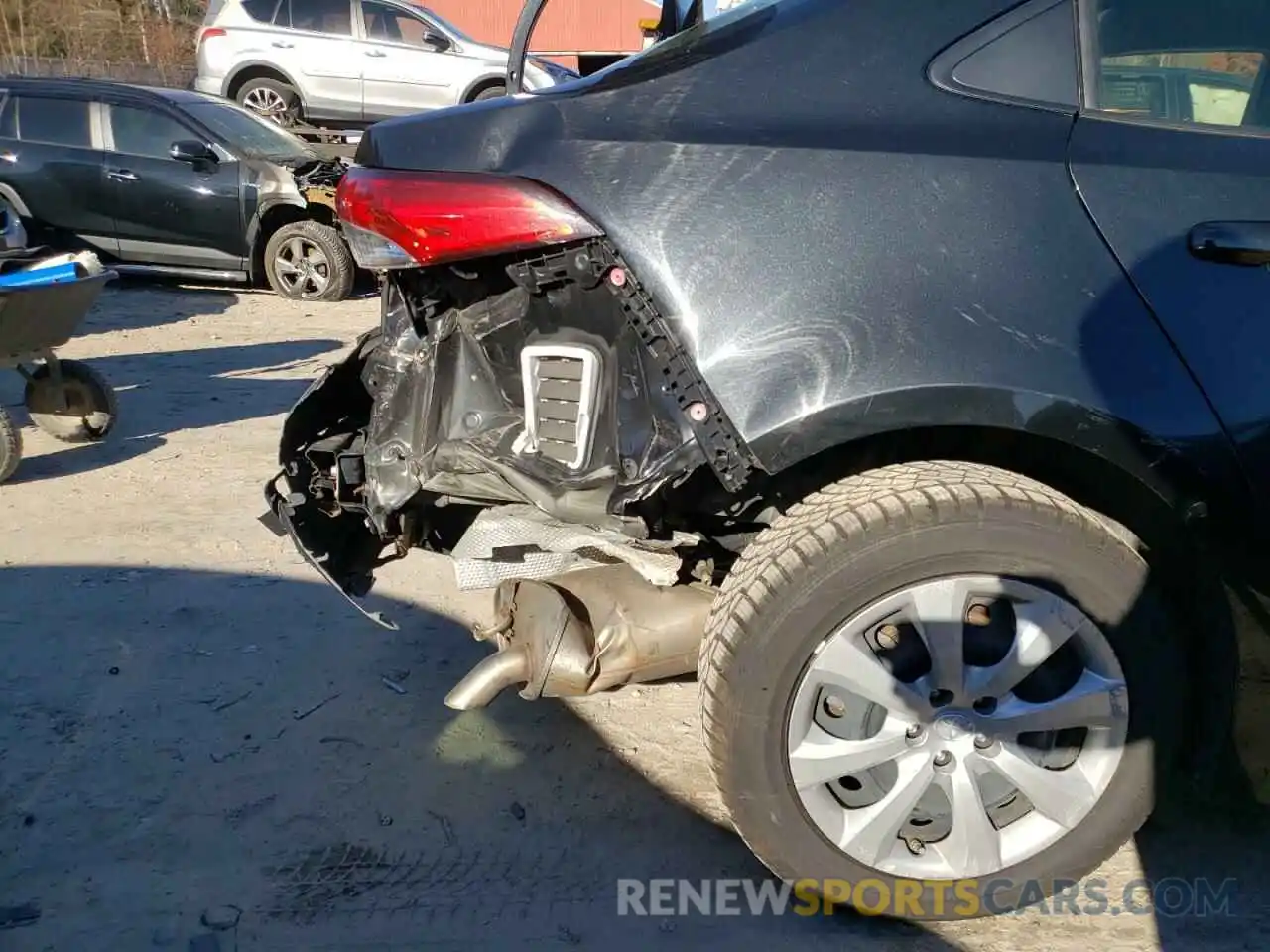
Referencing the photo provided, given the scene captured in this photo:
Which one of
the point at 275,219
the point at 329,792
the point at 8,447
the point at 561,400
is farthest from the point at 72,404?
the point at 275,219

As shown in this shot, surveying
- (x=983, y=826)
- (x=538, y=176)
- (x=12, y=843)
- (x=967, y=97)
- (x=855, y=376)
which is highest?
(x=967, y=97)

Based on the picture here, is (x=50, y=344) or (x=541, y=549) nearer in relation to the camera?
(x=541, y=549)

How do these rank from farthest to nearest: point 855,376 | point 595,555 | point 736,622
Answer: point 595,555, point 736,622, point 855,376

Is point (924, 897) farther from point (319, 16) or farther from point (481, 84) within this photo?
point (319, 16)

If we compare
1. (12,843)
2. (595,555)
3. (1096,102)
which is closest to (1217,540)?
(1096,102)

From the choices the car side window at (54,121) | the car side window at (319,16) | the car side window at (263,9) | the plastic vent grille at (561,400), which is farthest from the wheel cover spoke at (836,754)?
the car side window at (263,9)

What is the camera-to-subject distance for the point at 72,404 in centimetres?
539

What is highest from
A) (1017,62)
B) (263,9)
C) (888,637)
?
(263,9)

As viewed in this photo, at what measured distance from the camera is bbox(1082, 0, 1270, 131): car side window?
2.10 m

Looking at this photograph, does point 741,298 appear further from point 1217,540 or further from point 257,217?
point 257,217

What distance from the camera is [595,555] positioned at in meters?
2.38

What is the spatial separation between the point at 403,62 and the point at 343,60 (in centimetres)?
78

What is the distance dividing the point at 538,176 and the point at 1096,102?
1.10m

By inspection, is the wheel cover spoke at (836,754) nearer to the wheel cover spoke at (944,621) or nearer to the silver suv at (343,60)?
the wheel cover spoke at (944,621)
